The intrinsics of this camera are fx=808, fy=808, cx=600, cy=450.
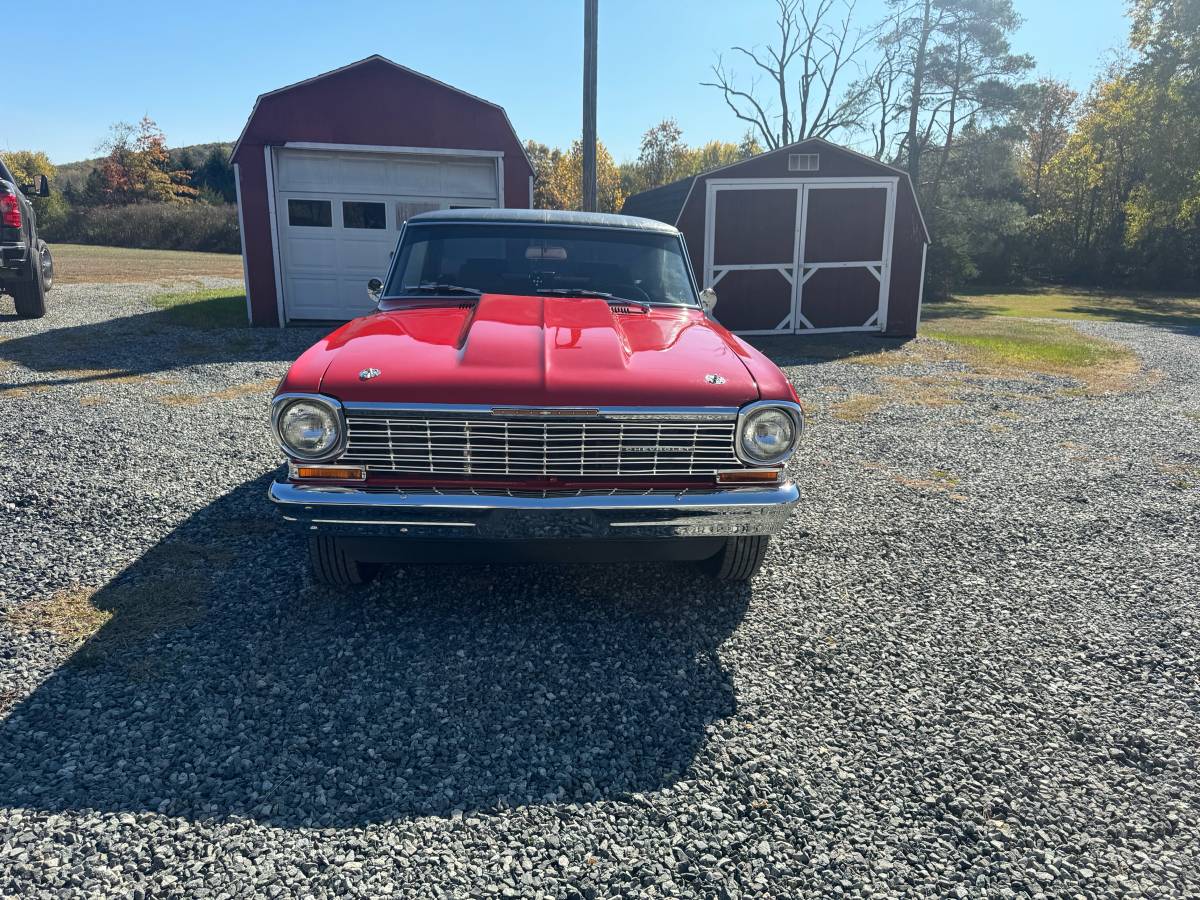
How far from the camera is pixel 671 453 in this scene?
3.22 m

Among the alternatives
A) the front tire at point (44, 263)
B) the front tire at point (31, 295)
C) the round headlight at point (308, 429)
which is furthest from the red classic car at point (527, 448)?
the front tire at point (44, 263)

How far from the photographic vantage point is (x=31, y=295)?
12406 mm

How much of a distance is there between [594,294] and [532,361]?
4.35 ft

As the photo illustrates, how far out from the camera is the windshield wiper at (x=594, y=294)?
4.39 meters

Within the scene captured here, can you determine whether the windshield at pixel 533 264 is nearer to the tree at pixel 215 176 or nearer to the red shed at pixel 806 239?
the red shed at pixel 806 239

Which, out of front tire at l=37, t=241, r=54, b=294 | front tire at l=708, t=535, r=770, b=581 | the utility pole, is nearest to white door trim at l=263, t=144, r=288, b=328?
front tire at l=37, t=241, r=54, b=294

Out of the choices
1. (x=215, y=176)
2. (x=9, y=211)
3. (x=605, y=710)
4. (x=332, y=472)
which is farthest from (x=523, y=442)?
(x=215, y=176)

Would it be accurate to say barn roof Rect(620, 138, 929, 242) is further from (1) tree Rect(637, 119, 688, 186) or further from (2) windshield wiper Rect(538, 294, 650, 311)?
(1) tree Rect(637, 119, 688, 186)

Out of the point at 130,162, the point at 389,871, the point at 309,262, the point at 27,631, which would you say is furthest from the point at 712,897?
the point at 130,162

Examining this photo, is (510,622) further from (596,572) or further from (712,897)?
(712,897)

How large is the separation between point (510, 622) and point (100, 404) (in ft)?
19.5

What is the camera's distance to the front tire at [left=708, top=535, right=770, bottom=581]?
3.59 m

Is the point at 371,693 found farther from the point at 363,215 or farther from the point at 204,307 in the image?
the point at 204,307

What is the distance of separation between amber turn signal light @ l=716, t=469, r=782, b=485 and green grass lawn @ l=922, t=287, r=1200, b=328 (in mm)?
16842
